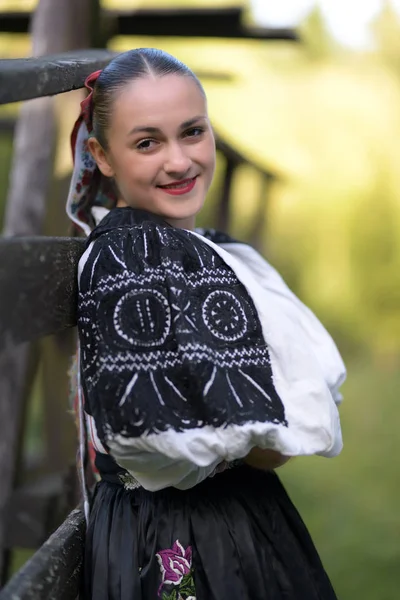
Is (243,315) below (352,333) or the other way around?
the other way around

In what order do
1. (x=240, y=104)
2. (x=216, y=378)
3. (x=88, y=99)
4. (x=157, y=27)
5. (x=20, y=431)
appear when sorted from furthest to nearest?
(x=240, y=104), (x=157, y=27), (x=20, y=431), (x=88, y=99), (x=216, y=378)

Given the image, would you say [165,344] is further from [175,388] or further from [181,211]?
[181,211]

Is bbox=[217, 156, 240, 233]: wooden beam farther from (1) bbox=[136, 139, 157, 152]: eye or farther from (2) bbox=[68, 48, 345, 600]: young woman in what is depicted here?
(1) bbox=[136, 139, 157, 152]: eye

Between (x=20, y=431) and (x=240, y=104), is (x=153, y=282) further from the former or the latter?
(x=240, y=104)

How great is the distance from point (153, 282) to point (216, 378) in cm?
17

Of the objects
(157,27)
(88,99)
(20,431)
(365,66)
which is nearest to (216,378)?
(88,99)

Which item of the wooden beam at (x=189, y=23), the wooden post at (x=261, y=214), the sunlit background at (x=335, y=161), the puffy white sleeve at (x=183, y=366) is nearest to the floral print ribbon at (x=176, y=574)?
the puffy white sleeve at (x=183, y=366)

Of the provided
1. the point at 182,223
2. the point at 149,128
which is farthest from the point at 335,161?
the point at 149,128

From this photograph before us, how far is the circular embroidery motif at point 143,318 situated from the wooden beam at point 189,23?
1.94m

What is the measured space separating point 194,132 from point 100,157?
186mm

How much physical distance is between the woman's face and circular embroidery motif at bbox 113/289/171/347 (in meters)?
0.26

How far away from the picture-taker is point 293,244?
652 centimetres

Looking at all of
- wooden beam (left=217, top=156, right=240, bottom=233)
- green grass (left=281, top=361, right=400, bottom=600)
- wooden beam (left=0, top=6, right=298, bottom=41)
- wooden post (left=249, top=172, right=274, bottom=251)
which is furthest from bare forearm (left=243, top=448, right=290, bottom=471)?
wooden post (left=249, top=172, right=274, bottom=251)

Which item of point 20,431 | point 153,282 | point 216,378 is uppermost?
point 153,282
